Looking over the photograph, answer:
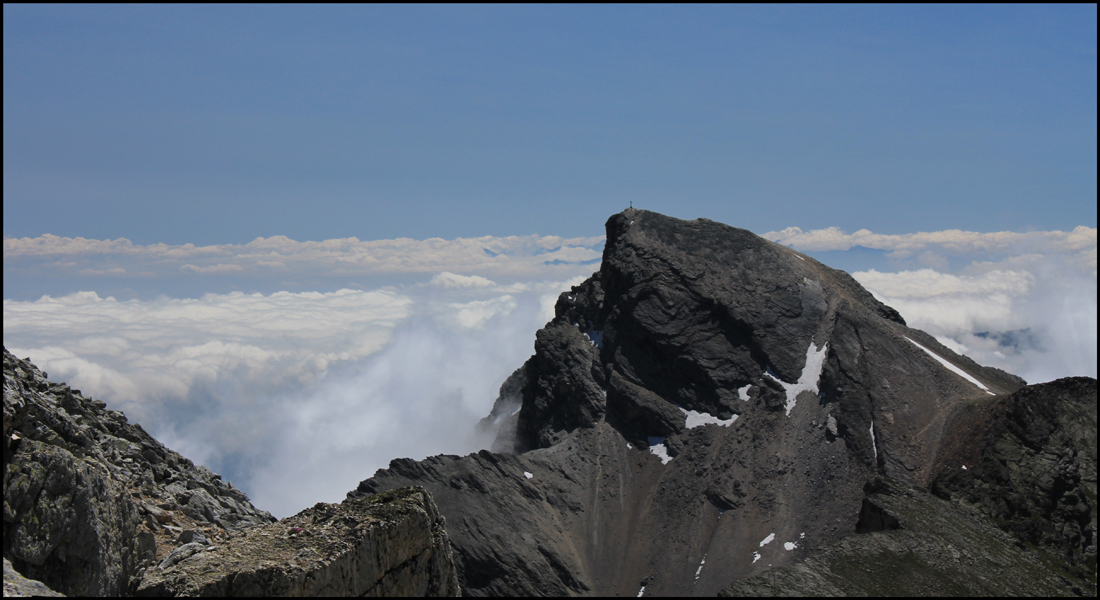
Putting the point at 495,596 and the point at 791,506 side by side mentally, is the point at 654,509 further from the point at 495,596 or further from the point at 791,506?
the point at 495,596

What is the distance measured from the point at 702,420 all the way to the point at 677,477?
15422 mm

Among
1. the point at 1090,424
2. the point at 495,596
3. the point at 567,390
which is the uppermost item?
the point at 567,390

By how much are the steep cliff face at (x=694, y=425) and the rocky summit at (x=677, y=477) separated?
0.47 meters

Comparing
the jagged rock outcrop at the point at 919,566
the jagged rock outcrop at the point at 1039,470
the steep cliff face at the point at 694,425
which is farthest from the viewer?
the steep cliff face at the point at 694,425

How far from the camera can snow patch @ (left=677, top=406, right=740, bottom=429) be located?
156 metres

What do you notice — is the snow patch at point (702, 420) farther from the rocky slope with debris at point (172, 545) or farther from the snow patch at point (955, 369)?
the rocky slope with debris at point (172, 545)

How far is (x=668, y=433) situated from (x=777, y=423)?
23345 millimetres

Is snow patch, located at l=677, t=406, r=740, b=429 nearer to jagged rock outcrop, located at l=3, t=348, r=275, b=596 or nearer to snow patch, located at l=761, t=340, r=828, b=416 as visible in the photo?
snow patch, located at l=761, t=340, r=828, b=416

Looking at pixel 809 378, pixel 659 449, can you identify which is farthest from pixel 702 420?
pixel 809 378

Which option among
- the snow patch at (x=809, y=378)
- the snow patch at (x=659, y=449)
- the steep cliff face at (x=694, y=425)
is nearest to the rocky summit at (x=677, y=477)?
the snow patch at (x=659, y=449)

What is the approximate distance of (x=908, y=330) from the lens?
520 feet

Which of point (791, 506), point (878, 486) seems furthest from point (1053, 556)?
point (791, 506)

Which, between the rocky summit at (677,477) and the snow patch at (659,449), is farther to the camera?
the snow patch at (659,449)

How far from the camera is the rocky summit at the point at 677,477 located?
66.0ft
